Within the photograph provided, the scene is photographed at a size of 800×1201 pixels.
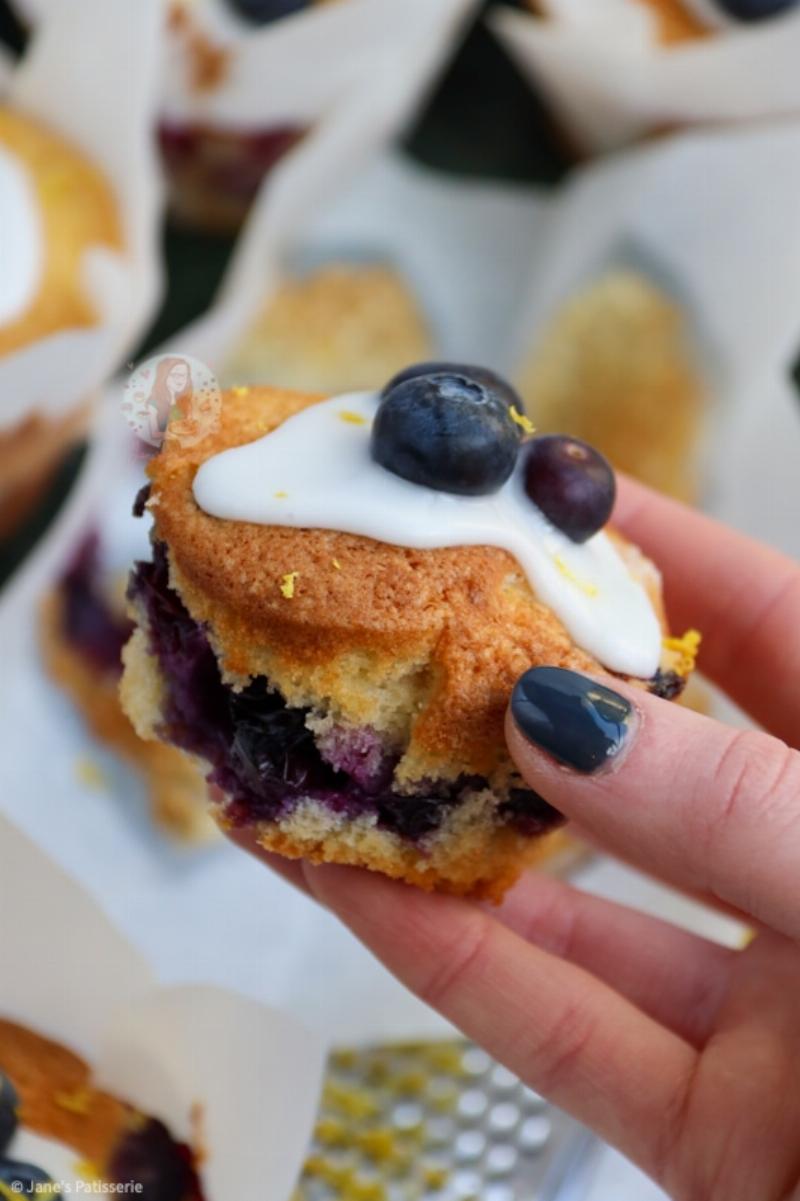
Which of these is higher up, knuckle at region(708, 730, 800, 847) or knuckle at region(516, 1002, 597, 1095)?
knuckle at region(708, 730, 800, 847)

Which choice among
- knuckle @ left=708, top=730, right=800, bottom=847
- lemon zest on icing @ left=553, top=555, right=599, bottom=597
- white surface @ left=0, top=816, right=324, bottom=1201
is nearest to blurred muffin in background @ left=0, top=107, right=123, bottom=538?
white surface @ left=0, top=816, right=324, bottom=1201

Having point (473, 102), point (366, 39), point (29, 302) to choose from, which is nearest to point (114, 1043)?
point (29, 302)

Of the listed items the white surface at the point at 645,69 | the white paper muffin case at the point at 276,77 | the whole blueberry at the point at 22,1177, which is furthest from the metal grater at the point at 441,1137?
the white surface at the point at 645,69

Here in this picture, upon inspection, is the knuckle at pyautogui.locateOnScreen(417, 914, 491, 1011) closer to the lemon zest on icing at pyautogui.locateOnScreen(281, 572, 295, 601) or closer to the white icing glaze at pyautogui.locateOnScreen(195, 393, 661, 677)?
the white icing glaze at pyautogui.locateOnScreen(195, 393, 661, 677)

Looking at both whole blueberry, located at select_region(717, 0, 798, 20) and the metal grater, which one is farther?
whole blueberry, located at select_region(717, 0, 798, 20)

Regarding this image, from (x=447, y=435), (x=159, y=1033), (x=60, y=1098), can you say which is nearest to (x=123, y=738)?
(x=159, y=1033)

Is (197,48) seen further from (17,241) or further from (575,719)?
(575,719)
